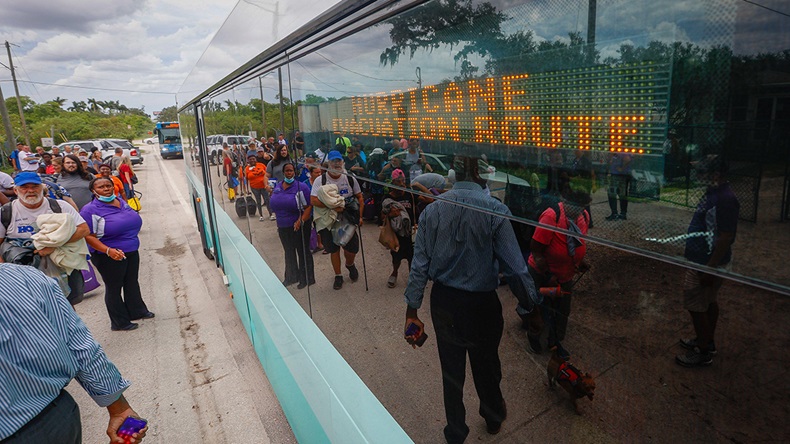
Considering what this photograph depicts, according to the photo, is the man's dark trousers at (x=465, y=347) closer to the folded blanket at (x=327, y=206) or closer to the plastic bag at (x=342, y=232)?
the plastic bag at (x=342, y=232)

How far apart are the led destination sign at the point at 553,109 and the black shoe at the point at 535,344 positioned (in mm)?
404

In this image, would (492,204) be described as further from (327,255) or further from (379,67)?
(327,255)

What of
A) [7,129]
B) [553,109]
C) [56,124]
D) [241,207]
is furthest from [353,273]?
[56,124]

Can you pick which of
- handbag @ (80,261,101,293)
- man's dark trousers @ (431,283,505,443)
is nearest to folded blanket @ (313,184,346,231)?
man's dark trousers @ (431,283,505,443)

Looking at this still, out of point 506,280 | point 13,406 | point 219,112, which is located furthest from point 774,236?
point 219,112

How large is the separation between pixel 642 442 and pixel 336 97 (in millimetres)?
1437

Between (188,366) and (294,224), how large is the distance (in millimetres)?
2842

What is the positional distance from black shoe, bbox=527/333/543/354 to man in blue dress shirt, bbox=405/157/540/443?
57 mm

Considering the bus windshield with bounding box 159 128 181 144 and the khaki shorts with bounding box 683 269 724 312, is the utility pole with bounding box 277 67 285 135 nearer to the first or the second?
the khaki shorts with bounding box 683 269 724 312

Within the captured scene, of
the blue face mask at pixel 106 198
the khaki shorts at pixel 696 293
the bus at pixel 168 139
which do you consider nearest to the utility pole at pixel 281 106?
the khaki shorts at pixel 696 293

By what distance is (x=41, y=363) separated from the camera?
1713mm

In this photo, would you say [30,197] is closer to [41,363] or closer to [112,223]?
[112,223]

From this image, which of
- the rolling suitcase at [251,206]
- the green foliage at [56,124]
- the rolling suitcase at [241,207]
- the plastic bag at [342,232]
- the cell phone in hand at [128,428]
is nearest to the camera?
the plastic bag at [342,232]

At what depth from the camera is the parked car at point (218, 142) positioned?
370cm
